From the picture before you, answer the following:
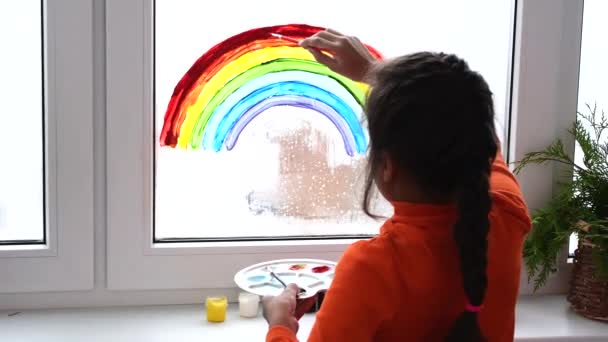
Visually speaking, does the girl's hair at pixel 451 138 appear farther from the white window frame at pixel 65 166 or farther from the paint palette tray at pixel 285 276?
the white window frame at pixel 65 166

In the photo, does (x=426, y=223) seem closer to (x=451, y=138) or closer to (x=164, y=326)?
(x=451, y=138)

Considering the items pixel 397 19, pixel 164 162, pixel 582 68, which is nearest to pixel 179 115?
pixel 164 162

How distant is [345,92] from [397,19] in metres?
0.17

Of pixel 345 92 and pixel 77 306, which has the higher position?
pixel 345 92

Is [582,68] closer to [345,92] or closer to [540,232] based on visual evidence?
[540,232]

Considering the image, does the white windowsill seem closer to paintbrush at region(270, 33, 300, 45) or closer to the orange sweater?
the orange sweater

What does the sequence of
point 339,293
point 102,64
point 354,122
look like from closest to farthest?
point 339,293, point 102,64, point 354,122

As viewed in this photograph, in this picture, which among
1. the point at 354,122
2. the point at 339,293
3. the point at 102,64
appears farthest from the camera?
the point at 354,122

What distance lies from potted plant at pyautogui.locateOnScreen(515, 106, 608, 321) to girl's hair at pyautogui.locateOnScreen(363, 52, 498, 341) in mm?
498

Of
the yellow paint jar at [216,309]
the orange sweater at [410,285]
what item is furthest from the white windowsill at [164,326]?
the orange sweater at [410,285]

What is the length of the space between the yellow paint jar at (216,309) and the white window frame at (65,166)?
0.21 meters

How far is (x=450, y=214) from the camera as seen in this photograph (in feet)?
2.30

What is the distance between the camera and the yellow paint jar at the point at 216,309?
108cm

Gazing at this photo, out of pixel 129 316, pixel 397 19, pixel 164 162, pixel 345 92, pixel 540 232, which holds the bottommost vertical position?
pixel 129 316
